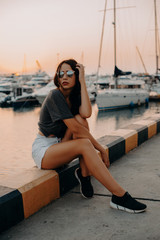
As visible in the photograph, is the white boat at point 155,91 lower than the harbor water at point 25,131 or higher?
higher

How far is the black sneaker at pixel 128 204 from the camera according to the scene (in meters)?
2.33

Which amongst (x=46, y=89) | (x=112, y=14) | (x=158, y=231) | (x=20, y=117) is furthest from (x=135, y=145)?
(x=46, y=89)

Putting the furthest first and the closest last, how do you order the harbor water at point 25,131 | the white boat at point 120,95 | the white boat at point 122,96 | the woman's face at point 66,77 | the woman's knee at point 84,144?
1. the white boat at point 122,96
2. the white boat at point 120,95
3. the harbor water at point 25,131
4. the woman's face at point 66,77
5. the woman's knee at point 84,144

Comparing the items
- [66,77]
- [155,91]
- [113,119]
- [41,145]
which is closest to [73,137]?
[41,145]

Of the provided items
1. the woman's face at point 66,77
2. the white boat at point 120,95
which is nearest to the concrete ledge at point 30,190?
the woman's face at point 66,77

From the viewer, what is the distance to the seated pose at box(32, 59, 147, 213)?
94.3 inches

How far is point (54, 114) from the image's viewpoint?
8.39 ft

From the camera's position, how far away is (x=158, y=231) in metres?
2.02

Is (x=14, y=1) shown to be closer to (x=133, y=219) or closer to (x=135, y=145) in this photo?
(x=135, y=145)

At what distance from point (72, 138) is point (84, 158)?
339 millimetres

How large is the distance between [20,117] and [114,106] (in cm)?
928

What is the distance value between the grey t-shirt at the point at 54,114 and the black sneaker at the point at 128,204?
836 mm

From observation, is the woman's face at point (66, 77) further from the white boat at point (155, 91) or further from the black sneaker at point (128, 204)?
the white boat at point (155, 91)

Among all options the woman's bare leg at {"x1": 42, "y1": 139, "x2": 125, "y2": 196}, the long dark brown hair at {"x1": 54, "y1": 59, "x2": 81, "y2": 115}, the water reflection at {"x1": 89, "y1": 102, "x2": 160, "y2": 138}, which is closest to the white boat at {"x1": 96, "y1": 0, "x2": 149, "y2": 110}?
the water reflection at {"x1": 89, "y1": 102, "x2": 160, "y2": 138}
